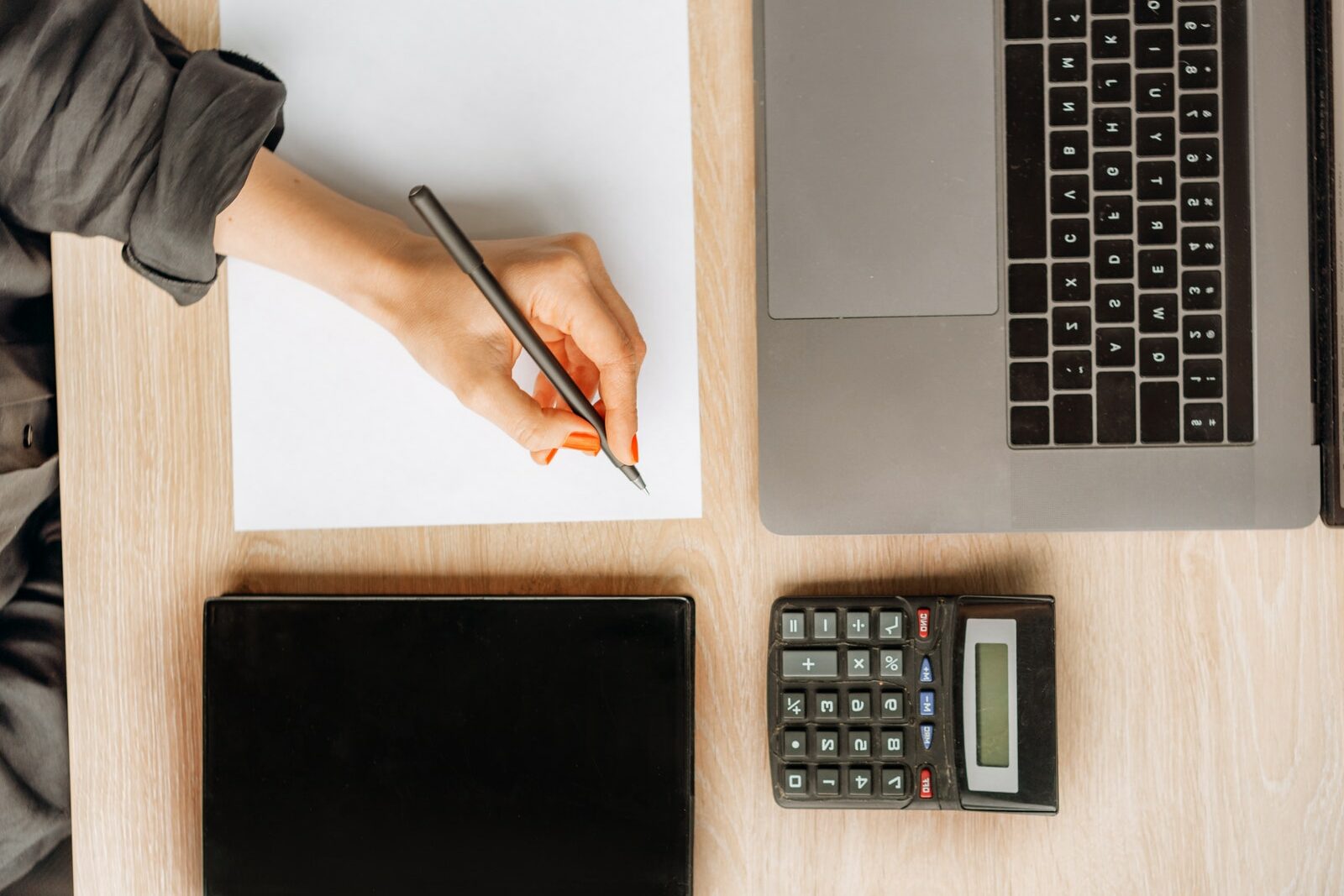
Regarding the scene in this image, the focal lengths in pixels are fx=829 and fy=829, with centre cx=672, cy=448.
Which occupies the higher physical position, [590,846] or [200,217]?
[200,217]

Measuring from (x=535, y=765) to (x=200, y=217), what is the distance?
38 centimetres

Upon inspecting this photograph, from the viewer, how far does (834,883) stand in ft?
1.68

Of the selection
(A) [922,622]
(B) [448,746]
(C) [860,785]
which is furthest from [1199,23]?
(B) [448,746]

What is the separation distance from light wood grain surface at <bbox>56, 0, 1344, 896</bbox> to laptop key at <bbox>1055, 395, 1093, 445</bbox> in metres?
0.07

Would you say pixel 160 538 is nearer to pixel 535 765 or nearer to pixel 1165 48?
pixel 535 765

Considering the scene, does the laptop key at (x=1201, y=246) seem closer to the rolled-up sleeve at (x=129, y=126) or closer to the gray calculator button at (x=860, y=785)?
the gray calculator button at (x=860, y=785)

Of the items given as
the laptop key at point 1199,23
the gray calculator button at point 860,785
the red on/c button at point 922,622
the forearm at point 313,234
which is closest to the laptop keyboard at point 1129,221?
the laptop key at point 1199,23

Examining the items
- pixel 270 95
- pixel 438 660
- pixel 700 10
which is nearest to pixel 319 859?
pixel 438 660

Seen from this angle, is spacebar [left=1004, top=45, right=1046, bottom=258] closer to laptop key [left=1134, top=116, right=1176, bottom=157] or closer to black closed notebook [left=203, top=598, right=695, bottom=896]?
laptop key [left=1134, top=116, right=1176, bottom=157]

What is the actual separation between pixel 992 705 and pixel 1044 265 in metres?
0.26

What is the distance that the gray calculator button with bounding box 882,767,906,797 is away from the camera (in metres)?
0.49

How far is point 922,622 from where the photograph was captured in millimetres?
490

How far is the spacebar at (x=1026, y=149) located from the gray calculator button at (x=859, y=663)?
0.25 meters

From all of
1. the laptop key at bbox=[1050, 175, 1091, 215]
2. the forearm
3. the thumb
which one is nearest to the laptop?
the laptop key at bbox=[1050, 175, 1091, 215]
